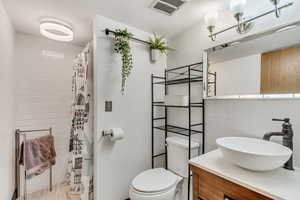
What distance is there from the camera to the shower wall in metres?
2.04

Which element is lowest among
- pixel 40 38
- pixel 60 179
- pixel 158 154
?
pixel 60 179

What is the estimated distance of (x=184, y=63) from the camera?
1.95 m

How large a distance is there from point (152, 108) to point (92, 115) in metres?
0.76

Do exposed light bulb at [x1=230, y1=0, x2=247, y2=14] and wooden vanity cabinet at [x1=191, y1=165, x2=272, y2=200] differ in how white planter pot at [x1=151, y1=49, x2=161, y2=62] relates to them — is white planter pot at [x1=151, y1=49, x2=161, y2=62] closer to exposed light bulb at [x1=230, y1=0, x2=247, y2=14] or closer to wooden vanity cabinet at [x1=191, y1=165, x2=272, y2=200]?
exposed light bulb at [x1=230, y1=0, x2=247, y2=14]

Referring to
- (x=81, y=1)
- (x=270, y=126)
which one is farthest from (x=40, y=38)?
(x=270, y=126)

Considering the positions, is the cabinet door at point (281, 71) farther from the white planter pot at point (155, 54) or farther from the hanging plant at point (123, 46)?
the hanging plant at point (123, 46)

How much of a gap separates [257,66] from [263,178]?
853 millimetres

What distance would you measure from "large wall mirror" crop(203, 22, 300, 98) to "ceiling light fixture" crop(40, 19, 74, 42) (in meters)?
1.62

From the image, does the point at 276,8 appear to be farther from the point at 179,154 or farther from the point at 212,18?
the point at 179,154

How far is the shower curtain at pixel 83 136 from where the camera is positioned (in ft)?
5.49

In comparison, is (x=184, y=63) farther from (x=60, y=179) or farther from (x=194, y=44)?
(x=60, y=179)

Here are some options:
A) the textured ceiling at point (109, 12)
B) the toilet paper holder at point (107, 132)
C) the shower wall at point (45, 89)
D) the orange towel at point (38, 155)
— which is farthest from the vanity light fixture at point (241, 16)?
the orange towel at point (38, 155)

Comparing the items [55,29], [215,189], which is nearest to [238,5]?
[215,189]

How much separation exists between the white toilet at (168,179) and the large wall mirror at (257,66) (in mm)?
671
